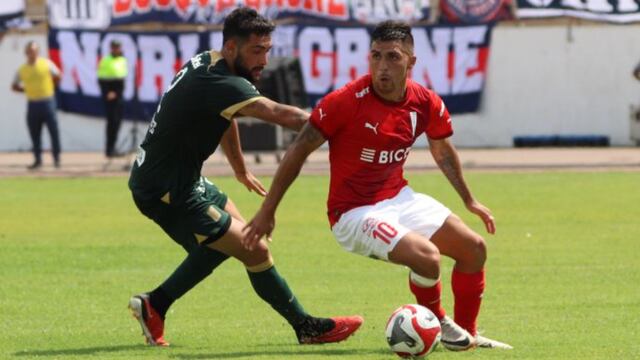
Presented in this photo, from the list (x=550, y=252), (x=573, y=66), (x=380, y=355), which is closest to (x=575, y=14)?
(x=573, y=66)

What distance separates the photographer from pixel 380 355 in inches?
374

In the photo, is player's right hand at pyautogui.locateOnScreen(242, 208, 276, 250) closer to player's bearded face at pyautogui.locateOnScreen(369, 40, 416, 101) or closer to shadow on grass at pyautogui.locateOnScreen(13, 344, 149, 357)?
player's bearded face at pyautogui.locateOnScreen(369, 40, 416, 101)

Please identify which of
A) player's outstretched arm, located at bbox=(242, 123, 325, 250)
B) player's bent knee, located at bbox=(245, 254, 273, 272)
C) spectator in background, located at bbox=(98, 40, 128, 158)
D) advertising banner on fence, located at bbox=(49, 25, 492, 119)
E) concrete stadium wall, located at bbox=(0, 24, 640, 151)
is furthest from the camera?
advertising banner on fence, located at bbox=(49, 25, 492, 119)

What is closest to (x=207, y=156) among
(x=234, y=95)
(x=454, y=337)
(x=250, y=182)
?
(x=234, y=95)

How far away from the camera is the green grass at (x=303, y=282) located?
10109 mm

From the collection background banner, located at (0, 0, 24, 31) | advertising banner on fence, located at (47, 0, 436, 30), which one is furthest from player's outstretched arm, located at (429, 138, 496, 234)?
background banner, located at (0, 0, 24, 31)

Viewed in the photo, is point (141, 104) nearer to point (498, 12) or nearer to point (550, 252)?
point (498, 12)

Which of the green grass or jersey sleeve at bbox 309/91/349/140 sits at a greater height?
jersey sleeve at bbox 309/91/349/140

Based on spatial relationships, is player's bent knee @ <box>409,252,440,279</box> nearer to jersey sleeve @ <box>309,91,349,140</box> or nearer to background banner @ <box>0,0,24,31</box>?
jersey sleeve @ <box>309,91,349,140</box>

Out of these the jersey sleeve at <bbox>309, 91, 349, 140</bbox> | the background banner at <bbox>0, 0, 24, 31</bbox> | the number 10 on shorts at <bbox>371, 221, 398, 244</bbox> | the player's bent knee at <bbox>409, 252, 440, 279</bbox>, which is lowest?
the background banner at <bbox>0, 0, 24, 31</bbox>

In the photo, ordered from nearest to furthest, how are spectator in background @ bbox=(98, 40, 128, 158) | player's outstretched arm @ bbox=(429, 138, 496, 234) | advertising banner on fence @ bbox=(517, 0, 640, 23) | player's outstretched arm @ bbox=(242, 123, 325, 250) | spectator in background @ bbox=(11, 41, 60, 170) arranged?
player's outstretched arm @ bbox=(242, 123, 325, 250) < player's outstretched arm @ bbox=(429, 138, 496, 234) < spectator in background @ bbox=(11, 41, 60, 170) < spectator in background @ bbox=(98, 40, 128, 158) < advertising banner on fence @ bbox=(517, 0, 640, 23)

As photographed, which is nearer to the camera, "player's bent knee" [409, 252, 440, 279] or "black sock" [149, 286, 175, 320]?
"player's bent knee" [409, 252, 440, 279]

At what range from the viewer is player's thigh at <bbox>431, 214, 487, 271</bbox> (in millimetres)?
9516

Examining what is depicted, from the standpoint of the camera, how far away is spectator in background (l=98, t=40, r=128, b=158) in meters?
→ 29.7
